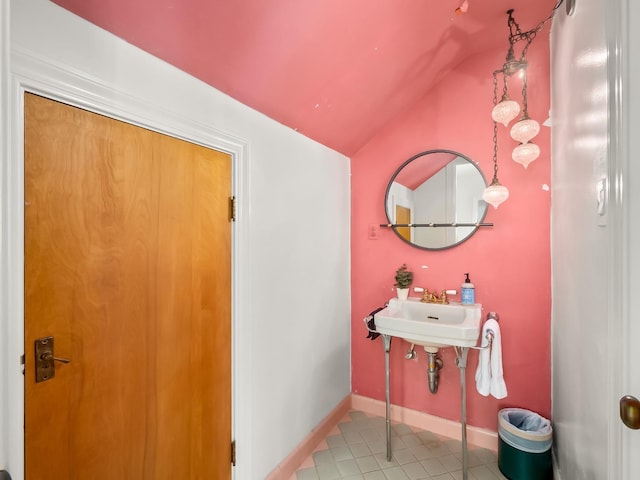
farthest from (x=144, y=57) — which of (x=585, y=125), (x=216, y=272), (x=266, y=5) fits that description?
(x=585, y=125)

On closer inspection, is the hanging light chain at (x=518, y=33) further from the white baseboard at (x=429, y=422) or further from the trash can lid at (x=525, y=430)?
the white baseboard at (x=429, y=422)

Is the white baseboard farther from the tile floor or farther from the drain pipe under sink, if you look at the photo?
the drain pipe under sink

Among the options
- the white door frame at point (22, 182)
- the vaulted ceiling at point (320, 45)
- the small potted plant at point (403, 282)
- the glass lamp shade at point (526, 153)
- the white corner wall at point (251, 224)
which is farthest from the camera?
the small potted plant at point (403, 282)

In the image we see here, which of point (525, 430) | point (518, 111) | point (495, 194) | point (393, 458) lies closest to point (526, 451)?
point (525, 430)

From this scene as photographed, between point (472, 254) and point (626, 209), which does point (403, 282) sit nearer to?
point (472, 254)

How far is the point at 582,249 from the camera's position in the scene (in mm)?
1136

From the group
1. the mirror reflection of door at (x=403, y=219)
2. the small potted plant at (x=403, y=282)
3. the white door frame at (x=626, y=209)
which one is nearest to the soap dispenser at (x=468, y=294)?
the small potted plant at (x=403, y=282)

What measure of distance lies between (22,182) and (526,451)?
244cm

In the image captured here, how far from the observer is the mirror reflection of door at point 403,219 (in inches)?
87.7

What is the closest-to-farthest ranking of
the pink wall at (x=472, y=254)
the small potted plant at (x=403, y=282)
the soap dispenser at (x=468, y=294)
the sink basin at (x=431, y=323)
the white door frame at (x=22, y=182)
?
1. the white door frame at (x=22, y=182)
2. the sink basin at (x=431, y=323)
3. the pink wall at (x=472, y=254)
4. the soap dispenser at (x=468, y=294)
5. the small potted plant at (x=403, y=282)

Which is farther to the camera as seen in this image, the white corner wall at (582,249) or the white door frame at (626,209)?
the white corner wall at (582,249)

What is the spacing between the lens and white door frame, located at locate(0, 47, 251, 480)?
1.54 ft

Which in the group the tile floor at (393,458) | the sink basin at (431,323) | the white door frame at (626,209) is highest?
the white door frame at (626,209)

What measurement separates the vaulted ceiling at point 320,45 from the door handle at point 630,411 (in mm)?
1556
